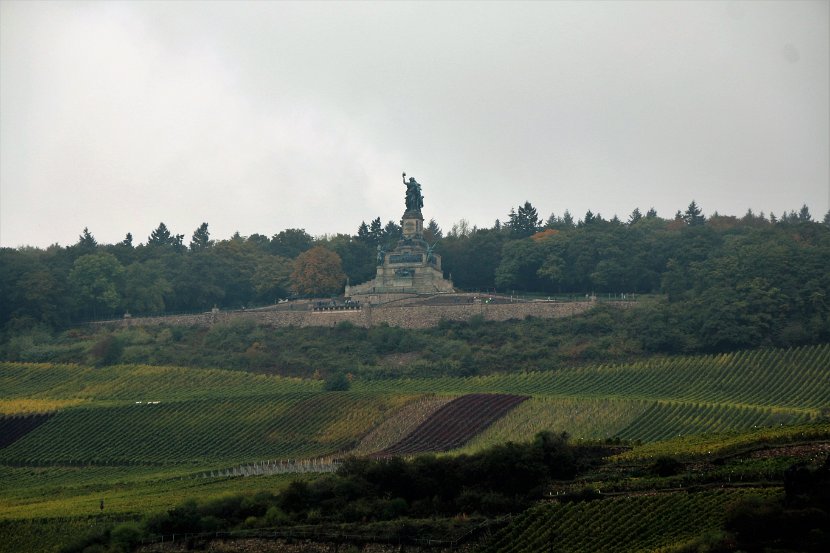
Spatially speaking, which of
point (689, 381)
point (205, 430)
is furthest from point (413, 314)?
point (205, 430)

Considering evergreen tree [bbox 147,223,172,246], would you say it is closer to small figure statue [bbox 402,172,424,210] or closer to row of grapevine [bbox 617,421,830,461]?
small figure statue [bbox 402,172,424,210]

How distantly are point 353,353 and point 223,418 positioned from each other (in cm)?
1974

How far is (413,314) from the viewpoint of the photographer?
113 metres

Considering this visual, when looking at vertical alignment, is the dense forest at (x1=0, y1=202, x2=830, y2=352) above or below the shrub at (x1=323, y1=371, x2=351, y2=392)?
above

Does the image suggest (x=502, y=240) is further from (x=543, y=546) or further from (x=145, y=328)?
(x=543, y=546)

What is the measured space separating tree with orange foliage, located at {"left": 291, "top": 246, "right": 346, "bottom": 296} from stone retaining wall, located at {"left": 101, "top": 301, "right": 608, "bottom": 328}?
7308 millimetres

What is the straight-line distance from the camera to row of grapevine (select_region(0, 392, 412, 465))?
269ft

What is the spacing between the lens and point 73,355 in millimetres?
108438

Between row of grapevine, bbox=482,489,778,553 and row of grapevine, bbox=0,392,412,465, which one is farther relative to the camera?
row of grapevine, bbox=0,392,412,465

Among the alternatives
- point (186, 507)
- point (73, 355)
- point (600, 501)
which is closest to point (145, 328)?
point (73, 355)

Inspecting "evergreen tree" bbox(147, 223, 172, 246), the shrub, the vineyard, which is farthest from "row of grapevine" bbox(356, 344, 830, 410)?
"evergreen tree" bbox(147, 223, 172, 246)

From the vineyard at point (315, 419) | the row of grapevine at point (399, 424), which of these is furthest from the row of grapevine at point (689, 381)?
the row of grapevine at point (399, 424)

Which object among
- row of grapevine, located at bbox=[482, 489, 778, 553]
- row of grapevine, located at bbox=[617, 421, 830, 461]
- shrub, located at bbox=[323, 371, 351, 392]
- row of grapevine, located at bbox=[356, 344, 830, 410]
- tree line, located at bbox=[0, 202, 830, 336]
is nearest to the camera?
row of grapevine, located at bbox=[482, 489, 778, 553]

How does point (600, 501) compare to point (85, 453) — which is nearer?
point (600, 501)
